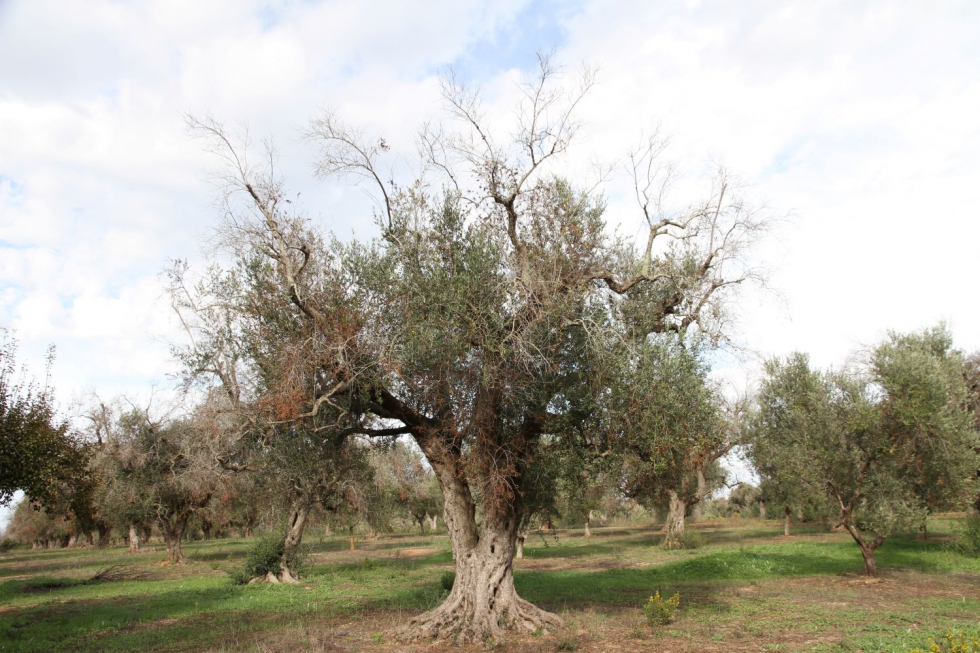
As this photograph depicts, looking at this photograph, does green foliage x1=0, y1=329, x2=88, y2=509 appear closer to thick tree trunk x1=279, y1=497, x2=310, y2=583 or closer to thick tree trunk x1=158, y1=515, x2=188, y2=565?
thick tree trunk x1=279, y1=497, x2=310, y2=583

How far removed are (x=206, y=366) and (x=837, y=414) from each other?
66.7ft

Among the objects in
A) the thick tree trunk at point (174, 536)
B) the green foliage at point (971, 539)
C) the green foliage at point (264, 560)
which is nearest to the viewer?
the green foliage at point (264, 560)

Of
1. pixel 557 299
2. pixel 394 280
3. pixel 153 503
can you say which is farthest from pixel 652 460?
pixel 153 503

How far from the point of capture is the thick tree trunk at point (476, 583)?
12.7 m

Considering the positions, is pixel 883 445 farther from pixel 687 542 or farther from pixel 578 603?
pixel 687 542

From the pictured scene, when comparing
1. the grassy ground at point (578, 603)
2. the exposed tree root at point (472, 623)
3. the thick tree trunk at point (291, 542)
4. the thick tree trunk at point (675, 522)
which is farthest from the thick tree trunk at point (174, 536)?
the thick tree trunk at point (675, 522)

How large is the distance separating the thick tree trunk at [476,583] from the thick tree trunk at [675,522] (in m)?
25.1

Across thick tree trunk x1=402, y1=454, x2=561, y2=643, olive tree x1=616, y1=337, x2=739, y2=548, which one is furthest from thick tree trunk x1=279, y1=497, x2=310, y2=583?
olive tree x1=616, y1=337, x2=739, y2=548

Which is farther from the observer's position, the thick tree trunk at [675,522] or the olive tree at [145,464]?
the thick tree trunk at [675,522]

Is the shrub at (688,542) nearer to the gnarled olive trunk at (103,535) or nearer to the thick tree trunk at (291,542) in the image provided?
the thick tree trunk at (291,542)

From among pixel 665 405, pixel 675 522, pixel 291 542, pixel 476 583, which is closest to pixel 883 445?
pixel 665 405

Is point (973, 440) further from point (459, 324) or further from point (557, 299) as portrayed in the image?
point (459, 324)

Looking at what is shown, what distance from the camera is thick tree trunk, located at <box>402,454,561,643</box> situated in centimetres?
1267

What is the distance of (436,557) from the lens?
35.8 m
